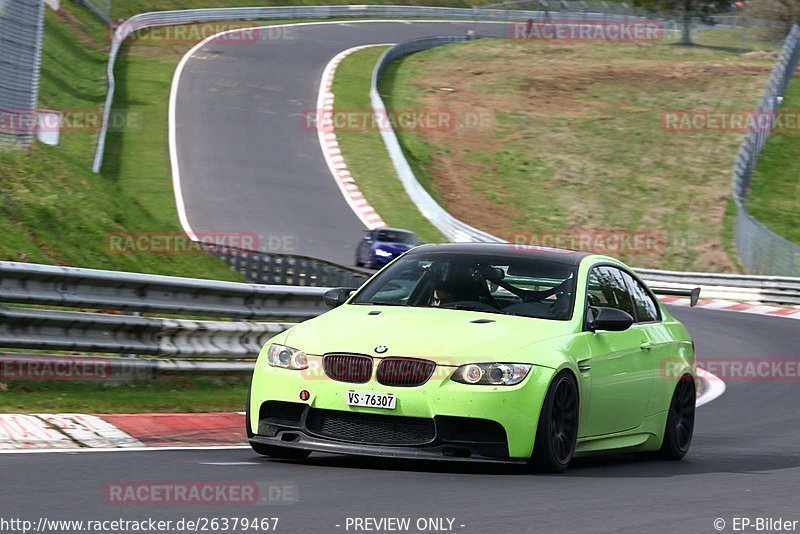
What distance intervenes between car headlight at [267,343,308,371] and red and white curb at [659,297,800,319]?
22198 mm

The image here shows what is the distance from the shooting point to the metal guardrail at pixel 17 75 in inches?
635

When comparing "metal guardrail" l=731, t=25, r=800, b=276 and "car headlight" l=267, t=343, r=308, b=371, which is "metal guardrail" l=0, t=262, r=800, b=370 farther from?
"metal guardrail" l=731, t=25, r=800, b=276

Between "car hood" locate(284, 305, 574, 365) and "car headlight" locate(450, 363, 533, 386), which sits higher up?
"car hood" locate(284, 305, 574, 365)

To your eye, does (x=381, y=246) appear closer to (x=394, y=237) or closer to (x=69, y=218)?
(x=394, y=237)

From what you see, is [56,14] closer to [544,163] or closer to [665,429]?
[544,163]

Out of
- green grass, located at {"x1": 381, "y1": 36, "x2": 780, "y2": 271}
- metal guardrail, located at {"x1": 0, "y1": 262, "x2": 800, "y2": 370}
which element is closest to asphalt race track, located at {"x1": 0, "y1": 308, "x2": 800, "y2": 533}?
metal guardrail, located at {"x1": 0, "y1": 262, "x2": 800, "y2": 370}

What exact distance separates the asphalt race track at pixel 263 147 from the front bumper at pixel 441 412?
25.0 meters

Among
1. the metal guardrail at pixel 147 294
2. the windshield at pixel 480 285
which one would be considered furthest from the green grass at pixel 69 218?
the windshield at pixel 480 285

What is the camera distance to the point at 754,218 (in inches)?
1615

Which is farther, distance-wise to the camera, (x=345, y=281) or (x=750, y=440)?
(x=345, y=281)

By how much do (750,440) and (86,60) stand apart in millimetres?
42083

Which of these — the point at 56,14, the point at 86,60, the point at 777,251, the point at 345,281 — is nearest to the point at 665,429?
the point at 345,281

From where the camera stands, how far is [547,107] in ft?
176

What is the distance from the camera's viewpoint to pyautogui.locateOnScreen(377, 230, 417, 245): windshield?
106 feet
